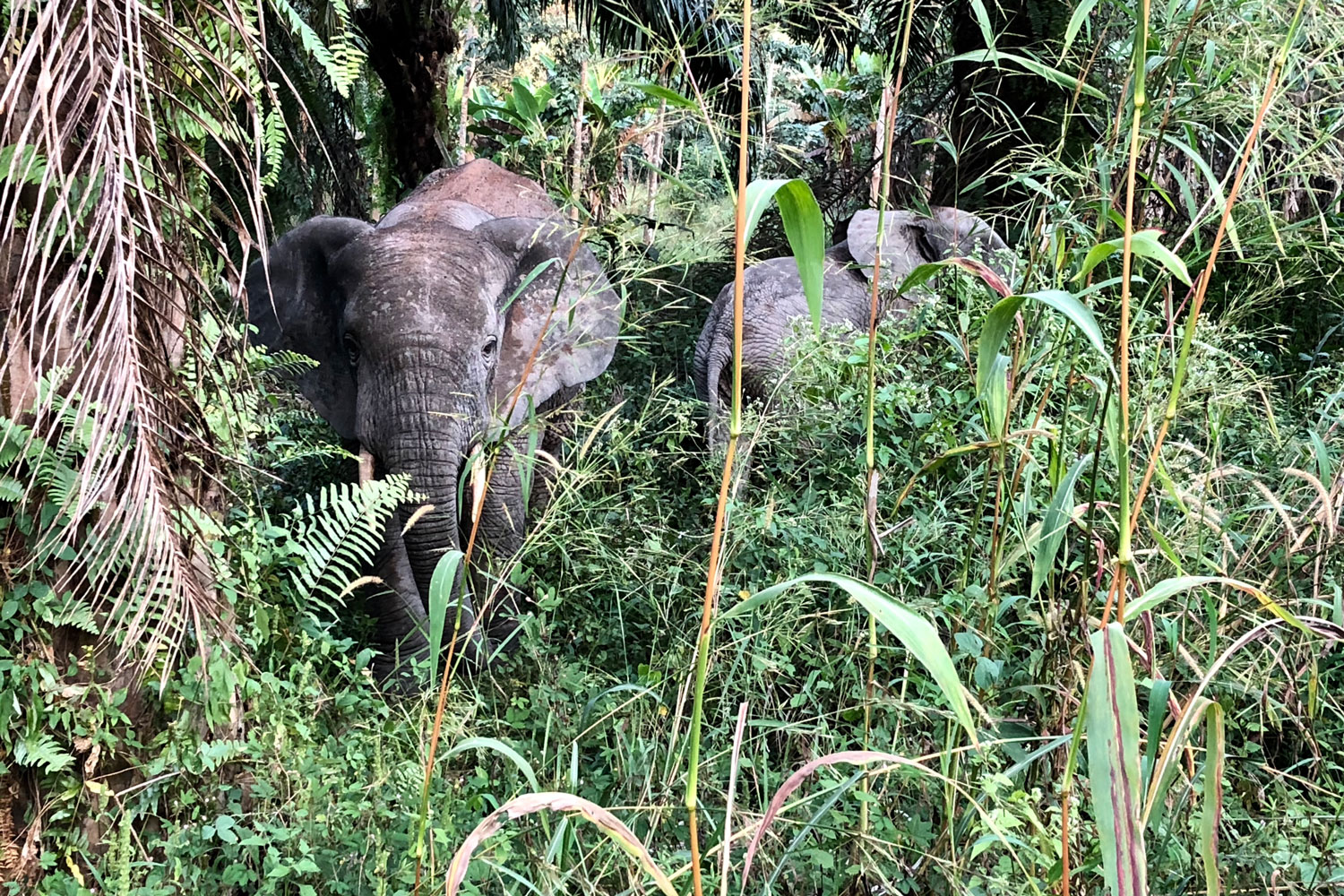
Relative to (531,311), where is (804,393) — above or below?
below

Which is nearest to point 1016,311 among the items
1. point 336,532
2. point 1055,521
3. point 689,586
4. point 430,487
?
point 1055,521

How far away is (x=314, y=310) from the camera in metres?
5.41

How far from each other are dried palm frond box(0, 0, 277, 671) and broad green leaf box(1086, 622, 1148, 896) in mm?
1445

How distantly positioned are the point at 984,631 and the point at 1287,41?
1123mm

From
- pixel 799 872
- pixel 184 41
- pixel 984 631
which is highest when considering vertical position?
pixel 184 41

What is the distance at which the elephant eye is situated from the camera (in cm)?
501

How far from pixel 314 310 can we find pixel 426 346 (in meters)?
0.95

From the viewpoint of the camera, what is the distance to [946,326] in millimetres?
3562

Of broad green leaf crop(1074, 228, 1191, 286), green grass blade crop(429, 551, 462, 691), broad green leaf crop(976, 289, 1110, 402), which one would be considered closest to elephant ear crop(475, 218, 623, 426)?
green grass blade crop(429, 551, 462, 691)

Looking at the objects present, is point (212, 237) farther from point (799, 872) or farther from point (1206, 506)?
point (1206, 506)

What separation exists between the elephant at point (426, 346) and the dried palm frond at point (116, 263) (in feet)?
6.87

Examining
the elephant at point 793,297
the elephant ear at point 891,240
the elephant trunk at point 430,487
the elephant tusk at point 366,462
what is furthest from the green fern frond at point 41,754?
the elephant ear at point 891,240

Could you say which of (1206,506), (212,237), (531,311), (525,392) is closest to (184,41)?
(212,237)

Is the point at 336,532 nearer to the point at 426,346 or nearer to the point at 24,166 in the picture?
the point at 24,166
